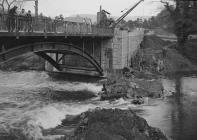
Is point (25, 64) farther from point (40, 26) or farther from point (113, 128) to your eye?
point (113, 128)

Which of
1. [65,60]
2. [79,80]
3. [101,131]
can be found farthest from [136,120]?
[65,60]

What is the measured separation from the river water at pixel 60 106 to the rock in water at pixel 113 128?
4.10 metres

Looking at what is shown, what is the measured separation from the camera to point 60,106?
29703 mm

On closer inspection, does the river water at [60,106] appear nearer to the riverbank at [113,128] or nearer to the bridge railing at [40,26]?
the riverbank at [113,128]

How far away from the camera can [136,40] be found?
60031 millimetres

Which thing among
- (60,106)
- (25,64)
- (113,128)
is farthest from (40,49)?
(25,64)

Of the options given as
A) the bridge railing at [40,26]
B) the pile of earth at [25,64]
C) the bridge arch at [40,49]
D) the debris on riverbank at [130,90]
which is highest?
the bridge railing at [40,26]

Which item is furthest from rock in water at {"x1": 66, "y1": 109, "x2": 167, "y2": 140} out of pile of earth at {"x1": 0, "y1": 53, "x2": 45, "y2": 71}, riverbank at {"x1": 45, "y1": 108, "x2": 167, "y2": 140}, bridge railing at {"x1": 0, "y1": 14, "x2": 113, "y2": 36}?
pile of earth at {"x1": 0, "y1": 53, "x2": 45, "y2": 71}

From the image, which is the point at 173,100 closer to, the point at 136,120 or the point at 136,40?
the point at 136,120

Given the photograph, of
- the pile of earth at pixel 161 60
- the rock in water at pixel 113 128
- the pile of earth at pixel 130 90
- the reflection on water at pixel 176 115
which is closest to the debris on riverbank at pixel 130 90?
the pile of earth at pixel 130 90

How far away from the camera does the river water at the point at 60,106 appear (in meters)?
22.0

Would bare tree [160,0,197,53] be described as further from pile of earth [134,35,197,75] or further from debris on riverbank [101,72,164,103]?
pile of earth [134,35,197,75]

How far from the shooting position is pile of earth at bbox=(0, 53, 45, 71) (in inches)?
2109

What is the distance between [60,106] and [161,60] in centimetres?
2851
